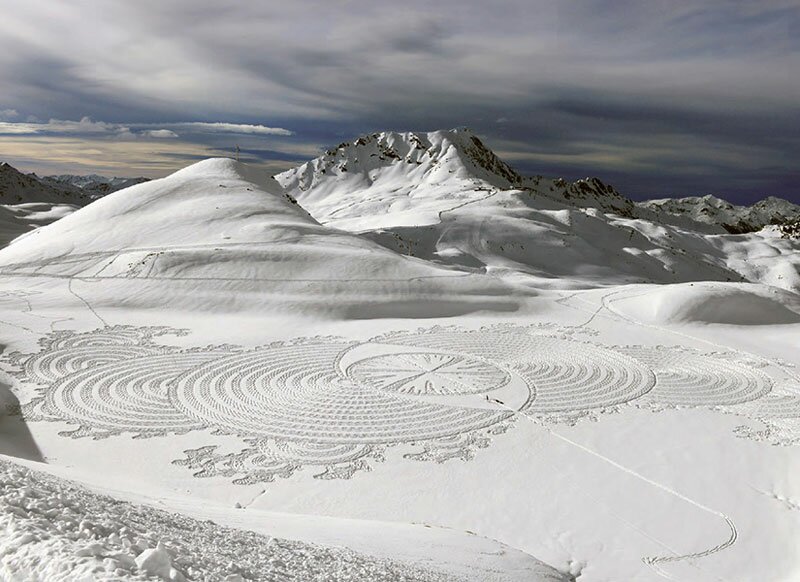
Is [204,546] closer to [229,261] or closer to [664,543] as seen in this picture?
[664,543]

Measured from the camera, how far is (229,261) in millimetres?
27359

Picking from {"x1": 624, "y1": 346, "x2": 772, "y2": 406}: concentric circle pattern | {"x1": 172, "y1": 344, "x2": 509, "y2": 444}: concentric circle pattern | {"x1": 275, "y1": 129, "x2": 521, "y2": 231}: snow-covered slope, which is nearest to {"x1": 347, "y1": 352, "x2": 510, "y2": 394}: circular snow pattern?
{"x1": 172, "y1": 344, "x2": 509, "y2": 444}: concentric circle pattern

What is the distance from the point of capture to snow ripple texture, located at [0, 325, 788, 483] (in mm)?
11633

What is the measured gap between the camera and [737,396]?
14.6m

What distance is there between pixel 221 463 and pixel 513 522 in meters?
5.69

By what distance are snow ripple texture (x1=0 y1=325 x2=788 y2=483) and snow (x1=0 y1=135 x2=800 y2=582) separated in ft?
0.30

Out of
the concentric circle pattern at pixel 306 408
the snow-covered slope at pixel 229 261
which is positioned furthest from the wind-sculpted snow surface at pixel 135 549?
the snow-covered slope at pixel 229 261

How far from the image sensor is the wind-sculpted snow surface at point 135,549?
3820 mm

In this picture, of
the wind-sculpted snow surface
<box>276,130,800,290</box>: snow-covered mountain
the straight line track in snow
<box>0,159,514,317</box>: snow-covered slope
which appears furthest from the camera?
<box>276,130,800,290</box>: snow-covered mountain

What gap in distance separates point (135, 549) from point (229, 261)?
79.6 ft

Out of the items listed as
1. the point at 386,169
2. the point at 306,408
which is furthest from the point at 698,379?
the point at 386,169

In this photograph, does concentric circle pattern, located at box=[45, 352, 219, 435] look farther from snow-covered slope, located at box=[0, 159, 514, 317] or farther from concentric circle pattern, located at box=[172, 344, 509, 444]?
snow-covered slope, located at box=[0, 159, 514, 317]

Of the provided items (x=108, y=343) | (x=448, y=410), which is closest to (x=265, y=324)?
(x=108, y=343)

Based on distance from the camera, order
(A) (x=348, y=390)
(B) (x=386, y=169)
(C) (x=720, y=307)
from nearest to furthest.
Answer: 1. (A) (x=348, y=390)
2. (C) (x=720, y=307)
3. (B) (x=386, y=169)
